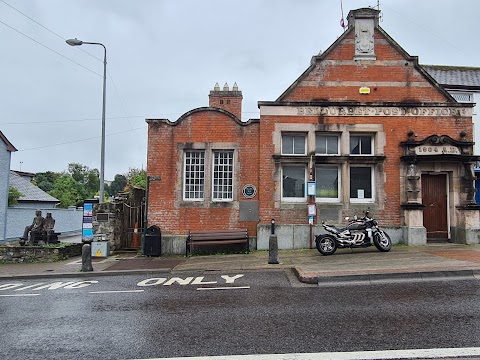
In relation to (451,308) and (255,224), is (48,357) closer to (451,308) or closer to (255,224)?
(451,308)

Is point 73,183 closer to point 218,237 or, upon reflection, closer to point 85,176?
point 85,176

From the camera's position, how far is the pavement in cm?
856

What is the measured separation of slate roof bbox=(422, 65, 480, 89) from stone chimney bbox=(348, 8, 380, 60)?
27.1 ft

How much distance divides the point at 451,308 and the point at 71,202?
58.1 m

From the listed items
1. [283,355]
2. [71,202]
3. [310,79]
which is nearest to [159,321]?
[283,355]

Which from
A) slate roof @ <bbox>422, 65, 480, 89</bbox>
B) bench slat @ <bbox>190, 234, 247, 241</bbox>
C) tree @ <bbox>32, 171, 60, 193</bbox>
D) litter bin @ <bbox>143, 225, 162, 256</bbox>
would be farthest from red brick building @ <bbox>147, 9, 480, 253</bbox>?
tree @ <bbox>32, 171, 60, 193</bbox>

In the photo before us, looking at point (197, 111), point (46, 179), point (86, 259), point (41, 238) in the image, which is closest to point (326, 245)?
point (197, 111)

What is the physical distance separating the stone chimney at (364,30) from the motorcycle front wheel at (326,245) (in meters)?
7.28

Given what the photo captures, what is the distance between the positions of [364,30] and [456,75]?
33.8ft

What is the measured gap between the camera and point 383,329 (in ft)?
16.8

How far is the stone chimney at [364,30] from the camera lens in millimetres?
14703

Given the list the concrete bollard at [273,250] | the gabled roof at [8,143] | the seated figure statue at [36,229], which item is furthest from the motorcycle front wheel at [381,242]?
the gabled roof at [8,143]

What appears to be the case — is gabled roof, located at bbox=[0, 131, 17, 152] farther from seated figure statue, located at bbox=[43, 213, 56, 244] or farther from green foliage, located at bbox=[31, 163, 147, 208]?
green foliage, located at bbox=[31, 163, 147, 208]

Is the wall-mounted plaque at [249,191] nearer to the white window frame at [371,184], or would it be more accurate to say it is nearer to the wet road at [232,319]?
the white window frame at [371,184]
